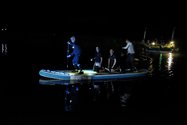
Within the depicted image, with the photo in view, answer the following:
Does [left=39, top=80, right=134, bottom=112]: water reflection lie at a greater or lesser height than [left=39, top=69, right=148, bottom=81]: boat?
lesser

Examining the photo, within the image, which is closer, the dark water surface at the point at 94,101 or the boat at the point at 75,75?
the dark water surface at the point at 94,101

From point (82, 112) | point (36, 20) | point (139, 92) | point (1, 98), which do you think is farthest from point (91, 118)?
point (36, 20)

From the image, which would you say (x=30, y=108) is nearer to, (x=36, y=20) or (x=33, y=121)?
(x=33, y=121)

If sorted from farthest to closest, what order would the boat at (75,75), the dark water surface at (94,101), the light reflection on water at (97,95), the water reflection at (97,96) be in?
the boat at (75,75) → the light reflection on water at (97,95) → the water reflection at (97,96) → the dark water surface at (94,101)

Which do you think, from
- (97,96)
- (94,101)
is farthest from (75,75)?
(94,101)

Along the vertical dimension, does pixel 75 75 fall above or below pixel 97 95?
above

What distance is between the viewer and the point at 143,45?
72.2 metres

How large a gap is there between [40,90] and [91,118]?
6.02 metres

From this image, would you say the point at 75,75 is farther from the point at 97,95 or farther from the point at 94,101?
the point at 94,101

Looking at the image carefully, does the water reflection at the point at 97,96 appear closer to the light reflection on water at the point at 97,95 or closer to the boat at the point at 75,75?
the light reflection on water at the point at 97,95

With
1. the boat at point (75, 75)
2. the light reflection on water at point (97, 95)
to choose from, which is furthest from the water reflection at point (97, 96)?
the boat at point (75, 75)

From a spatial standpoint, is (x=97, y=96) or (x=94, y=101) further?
(x=97, y=96)

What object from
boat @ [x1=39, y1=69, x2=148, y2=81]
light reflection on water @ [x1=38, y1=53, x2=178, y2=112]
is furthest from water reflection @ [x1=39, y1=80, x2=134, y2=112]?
boat @ [x1=39, y1=69, x2=148, y2=81]

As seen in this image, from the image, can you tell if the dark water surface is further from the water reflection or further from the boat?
the boat
